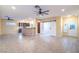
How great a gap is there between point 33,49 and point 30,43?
0.17 meters

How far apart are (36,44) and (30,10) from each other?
0.83 meters

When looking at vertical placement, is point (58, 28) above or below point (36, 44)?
above

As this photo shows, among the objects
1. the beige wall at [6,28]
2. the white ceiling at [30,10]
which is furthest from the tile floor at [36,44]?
the white ceiling at [30,10]

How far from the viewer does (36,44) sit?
2.89 metres

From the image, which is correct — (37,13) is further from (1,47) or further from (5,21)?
(1,47)

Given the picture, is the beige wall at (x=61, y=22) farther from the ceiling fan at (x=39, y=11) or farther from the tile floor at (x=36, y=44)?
the ceiling fan at (x=39, y=11)

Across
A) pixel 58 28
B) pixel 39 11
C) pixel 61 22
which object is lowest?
pixel 58 28

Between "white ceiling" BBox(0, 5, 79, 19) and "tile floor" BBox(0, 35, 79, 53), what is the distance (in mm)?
525

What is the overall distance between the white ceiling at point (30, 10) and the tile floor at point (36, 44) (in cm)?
52

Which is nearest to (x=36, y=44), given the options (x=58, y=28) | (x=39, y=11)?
(x=58, y=28)

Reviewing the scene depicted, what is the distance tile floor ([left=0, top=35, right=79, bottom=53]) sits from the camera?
2801 mm

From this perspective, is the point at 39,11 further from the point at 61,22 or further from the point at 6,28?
the point at 6,28

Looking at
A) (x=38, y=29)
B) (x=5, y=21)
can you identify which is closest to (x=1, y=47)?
(x=5, y=21)

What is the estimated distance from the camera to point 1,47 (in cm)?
276
